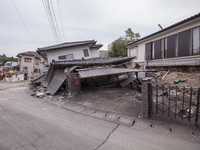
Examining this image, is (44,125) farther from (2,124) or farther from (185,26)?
(185,26)

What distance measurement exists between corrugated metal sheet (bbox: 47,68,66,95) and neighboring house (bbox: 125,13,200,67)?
919cm

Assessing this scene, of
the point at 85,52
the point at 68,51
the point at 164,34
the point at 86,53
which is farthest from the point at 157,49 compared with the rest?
the point at 68,51

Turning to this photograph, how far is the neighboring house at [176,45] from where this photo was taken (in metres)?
6.62

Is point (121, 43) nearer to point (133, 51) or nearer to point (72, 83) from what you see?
point (133, 51)

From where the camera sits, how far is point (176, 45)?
7.98m

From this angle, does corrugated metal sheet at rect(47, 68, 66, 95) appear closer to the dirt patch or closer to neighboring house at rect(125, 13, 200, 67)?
the dirt patch

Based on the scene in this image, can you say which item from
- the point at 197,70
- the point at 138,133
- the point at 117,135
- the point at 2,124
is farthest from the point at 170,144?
the point at 197,70

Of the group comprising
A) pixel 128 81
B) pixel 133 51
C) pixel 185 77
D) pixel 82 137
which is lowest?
pixel 82 137

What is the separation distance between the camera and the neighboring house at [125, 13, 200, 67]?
21.7 ft

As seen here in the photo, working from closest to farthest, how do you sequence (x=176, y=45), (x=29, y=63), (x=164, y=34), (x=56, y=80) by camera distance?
(x=56, y=80) < (x=176, y=45) < (x=164, y=34) < (x=29, y=63)


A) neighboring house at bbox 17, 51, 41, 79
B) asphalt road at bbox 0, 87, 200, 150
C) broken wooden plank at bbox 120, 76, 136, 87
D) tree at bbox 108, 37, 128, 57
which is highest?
tree at bbox 108, 37, 128, 57

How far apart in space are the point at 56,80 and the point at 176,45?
10.3 metres

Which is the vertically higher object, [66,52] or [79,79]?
[66,52]

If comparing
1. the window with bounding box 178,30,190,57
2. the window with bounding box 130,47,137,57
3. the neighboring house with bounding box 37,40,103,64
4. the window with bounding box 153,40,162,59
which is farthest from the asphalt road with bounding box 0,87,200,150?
the window with bounding box 130,47,137,57
